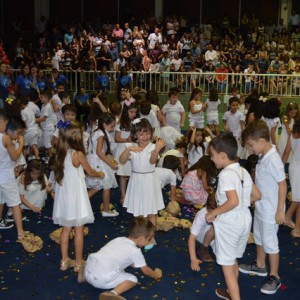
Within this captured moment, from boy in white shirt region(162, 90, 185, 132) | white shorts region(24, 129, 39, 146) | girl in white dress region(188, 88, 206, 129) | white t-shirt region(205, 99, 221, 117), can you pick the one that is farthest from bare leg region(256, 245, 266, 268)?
white t-shirt region(205, 99, 221, 117)

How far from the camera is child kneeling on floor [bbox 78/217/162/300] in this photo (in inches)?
189

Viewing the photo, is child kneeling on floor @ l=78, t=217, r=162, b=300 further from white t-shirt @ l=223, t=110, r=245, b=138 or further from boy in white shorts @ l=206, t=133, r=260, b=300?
white t-shirt @ l=223, t=110, r=245, b=138

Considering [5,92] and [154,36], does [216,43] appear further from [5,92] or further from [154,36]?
[5,92]

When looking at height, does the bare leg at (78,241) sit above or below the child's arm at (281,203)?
below

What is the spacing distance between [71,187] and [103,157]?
1259mm

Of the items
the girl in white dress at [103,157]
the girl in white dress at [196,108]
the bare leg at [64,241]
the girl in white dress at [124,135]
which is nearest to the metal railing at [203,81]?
the girl in white dress at [196,108]

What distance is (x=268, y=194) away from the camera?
4.99 metres

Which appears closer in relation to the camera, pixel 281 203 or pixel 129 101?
pixel 281 203

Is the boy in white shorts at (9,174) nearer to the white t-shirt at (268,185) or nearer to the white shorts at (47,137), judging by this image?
the white t-shirt at (268,185)

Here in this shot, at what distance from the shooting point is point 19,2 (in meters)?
21.0

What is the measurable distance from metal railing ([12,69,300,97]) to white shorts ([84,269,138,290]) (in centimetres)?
1007

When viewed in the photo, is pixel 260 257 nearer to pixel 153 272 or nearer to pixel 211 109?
pixel 153 272

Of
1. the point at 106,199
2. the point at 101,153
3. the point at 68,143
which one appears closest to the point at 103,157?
the point at 101,153

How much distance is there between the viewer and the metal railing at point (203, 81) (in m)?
14.7
